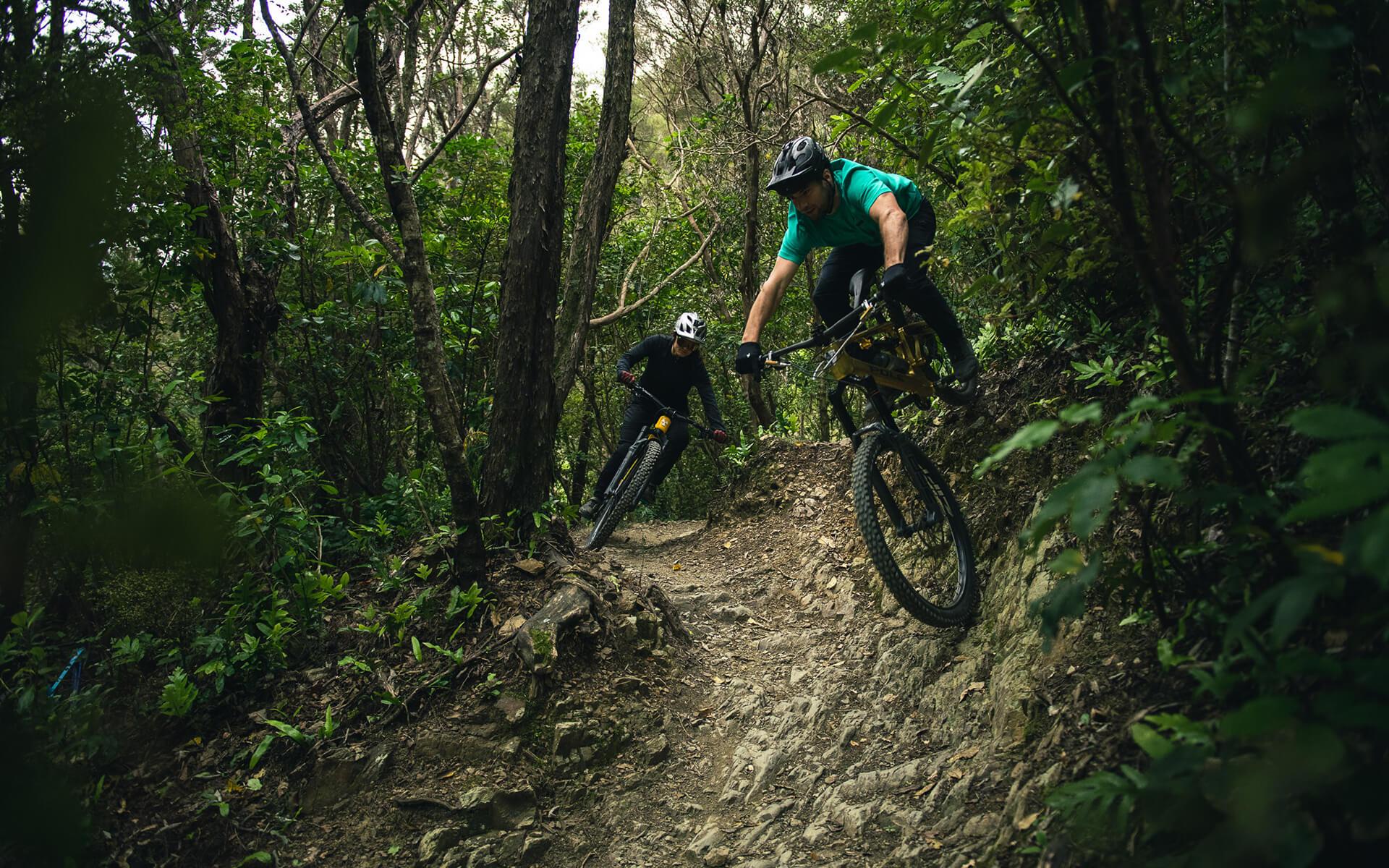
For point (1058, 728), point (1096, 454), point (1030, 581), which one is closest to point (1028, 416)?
point (1030, 581)

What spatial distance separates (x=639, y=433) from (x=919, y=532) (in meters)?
4.03

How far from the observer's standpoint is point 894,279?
12.4ft

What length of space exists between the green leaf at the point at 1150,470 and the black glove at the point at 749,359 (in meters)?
2.77

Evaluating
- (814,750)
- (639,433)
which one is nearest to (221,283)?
(639,433)

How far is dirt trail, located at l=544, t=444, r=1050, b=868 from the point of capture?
299 cm

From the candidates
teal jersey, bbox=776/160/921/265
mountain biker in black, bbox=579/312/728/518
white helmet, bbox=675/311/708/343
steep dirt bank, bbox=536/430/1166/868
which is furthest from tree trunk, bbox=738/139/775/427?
teal jersey, bbox=776/160/921/265

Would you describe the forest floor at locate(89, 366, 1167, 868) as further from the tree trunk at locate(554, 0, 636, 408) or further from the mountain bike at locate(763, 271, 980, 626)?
the tree trunk at locate(554, 0, 636, 408)

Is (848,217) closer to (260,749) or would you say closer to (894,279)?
(894,279)

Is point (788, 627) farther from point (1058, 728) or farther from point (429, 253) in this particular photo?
point (429, 253)

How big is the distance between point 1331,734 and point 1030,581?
259 centimetres

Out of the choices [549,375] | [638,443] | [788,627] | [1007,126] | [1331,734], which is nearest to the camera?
[1331,734]

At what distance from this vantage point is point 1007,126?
2516mm

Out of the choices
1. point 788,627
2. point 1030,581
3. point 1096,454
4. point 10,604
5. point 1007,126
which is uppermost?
point 1007,126

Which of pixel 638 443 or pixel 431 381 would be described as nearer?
pixel 431 381
